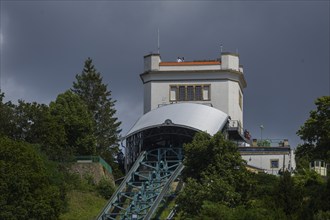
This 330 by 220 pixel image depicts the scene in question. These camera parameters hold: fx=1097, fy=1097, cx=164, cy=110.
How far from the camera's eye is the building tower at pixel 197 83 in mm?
85375

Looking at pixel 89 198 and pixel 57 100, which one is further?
pixel 57 100

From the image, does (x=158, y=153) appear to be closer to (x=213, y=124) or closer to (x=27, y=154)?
(x=213, y=124)

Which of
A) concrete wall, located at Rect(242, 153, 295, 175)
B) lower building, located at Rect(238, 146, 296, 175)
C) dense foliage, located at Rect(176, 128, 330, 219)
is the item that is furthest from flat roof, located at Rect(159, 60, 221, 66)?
dense foliage, located at Rect(176, 128, 330, 219)

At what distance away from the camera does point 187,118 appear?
244 feet

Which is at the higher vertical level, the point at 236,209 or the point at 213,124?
the point at 213,124

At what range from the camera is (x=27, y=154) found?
197ft

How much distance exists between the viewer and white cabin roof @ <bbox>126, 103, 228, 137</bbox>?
7375 centimetres

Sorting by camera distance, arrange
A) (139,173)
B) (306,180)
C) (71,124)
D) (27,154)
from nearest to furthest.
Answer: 1. (27,154)
2. (306,180)
3. (139,173)
4. (71,124)

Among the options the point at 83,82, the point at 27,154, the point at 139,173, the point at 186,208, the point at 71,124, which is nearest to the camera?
the point at 186,208

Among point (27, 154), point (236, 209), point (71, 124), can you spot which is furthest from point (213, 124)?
point (236, 209)

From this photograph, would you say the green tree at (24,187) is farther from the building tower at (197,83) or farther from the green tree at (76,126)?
the building tower at (197,83)

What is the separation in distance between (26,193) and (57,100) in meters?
23.4

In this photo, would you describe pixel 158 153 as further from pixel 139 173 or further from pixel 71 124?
pixel 71 124

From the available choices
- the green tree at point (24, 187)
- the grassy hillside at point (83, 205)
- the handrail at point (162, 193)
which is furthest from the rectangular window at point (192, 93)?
the green tree at point (24, 187)
